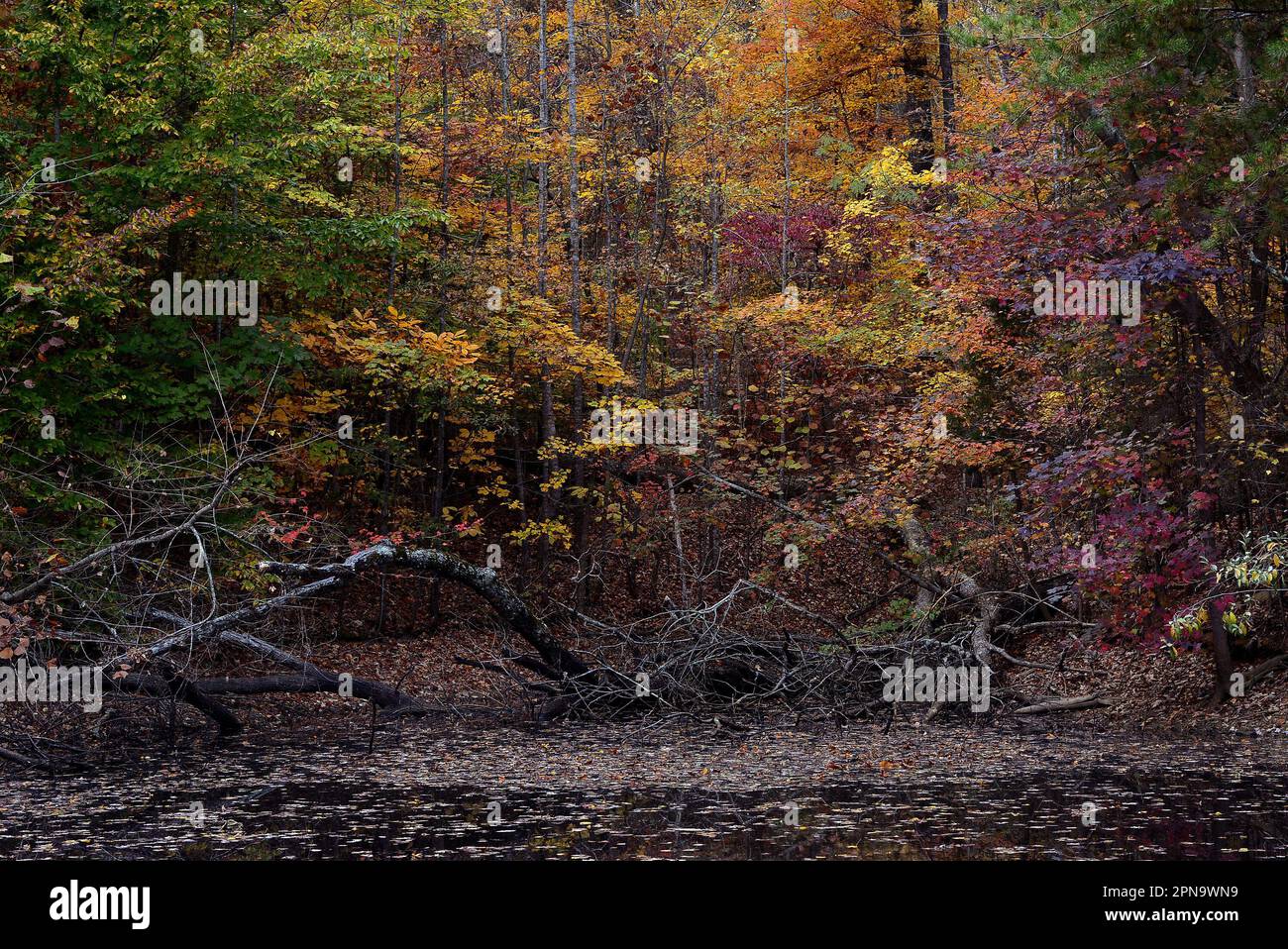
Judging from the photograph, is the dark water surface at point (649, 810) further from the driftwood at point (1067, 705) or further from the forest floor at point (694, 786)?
the driftwood at point (1067, 705)

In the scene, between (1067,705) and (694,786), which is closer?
(694,786)

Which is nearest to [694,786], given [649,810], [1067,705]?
[649,810]

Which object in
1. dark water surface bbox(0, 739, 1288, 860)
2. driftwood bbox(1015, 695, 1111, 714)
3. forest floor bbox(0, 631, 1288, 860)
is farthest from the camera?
driftwood bbox(1015, 695, 1111, 714)

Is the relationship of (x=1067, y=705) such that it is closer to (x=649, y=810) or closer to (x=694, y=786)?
(x=694, y=786)

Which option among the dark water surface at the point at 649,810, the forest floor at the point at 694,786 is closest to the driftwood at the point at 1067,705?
the forest floor at the point at 694,786

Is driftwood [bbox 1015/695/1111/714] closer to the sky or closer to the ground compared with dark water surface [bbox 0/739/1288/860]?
closer to the ground

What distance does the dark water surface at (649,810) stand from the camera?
7.48 m

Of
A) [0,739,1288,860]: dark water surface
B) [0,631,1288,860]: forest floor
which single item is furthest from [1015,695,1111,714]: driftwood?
[0,739,1288,860]: dark water surface

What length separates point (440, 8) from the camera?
1895 centimetres

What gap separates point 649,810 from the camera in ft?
28.9

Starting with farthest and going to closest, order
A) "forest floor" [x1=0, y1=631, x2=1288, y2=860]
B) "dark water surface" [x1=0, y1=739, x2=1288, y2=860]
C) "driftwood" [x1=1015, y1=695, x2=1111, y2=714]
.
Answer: "driftwood" [x1=1015, y1=695, x2=1111, y2=714], "forest floor" [x1=0, y1=631, x2=1288, y2=860], "dark water surface" [x1=0, y1=739, x2=1288, y2=860]

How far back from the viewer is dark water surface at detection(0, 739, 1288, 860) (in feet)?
24.5

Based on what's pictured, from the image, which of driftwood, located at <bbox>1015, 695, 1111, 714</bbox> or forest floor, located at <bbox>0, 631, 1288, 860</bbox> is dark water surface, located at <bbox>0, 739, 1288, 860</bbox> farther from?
driftwood, located at <bbox>1015, 695, 1111, 714</bbox>

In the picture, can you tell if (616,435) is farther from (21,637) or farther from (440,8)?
(21,637)
